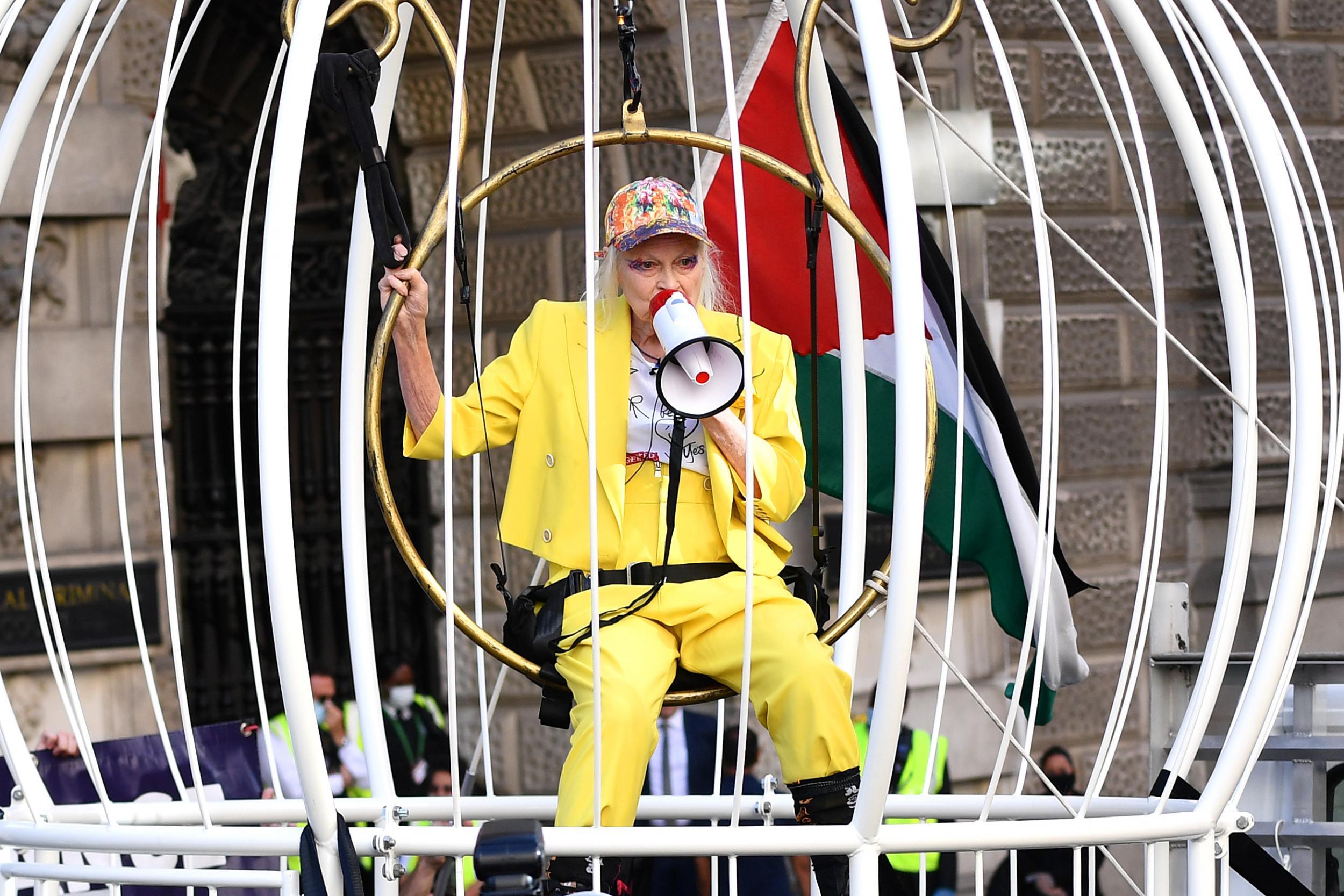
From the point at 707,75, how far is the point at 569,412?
2845 millimetres

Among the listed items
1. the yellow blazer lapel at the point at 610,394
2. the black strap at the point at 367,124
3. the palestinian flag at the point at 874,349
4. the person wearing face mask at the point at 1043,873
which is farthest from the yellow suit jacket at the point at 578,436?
the person wearing face mask at the point at 1043,873

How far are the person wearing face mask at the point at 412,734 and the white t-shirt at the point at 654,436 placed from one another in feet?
7.54

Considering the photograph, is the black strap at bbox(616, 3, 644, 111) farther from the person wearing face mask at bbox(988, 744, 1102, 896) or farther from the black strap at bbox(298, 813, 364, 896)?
the person wearing face mask at bbox(988, 744, 1102, 896)

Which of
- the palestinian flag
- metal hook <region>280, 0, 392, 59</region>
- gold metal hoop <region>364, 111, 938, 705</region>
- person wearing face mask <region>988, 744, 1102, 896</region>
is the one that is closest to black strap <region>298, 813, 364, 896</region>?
gold metal hoop <region>364, 111, 938, 705</region>

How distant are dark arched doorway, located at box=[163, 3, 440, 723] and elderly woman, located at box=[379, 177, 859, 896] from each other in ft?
9.82

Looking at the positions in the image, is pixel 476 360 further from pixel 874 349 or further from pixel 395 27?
pixel 874 349

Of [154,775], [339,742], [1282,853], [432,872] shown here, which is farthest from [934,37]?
[339,742]

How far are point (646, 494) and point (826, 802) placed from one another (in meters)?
0.61

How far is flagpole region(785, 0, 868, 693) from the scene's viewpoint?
3.43m

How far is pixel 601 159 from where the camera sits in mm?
5383

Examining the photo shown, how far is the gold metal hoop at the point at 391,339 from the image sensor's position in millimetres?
2822

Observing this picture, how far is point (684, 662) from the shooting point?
2.80 m

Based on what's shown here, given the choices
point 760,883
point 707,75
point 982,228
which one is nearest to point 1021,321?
point 982,228

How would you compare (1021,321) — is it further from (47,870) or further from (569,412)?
(47,870)
